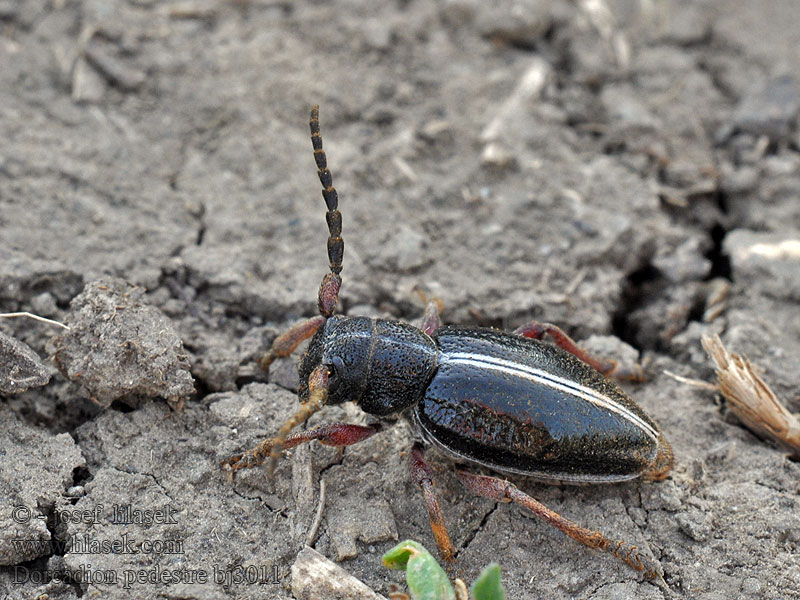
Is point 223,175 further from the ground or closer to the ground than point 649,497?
further from the ground

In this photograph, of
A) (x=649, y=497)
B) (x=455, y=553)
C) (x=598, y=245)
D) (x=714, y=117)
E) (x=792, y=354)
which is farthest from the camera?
(x=714, y=117)

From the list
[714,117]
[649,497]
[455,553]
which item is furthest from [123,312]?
[714,117]

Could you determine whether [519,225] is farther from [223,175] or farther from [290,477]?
[290,477]

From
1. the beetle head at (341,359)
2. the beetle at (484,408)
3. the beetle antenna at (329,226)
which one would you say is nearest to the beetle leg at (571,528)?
the beetle at (484,408)

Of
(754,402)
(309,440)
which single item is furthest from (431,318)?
(754,402)

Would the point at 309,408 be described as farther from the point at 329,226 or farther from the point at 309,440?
the point at 329,226

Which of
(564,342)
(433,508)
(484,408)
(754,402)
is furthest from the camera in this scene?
(564,342)

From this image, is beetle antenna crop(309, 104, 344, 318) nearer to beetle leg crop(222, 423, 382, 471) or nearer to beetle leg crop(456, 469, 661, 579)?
beetle leg crop(222, 423, 382, 471)

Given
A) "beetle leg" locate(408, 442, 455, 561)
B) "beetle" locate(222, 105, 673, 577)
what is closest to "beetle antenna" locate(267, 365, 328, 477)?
"beetle" locate(222, 105, 673, 577)
